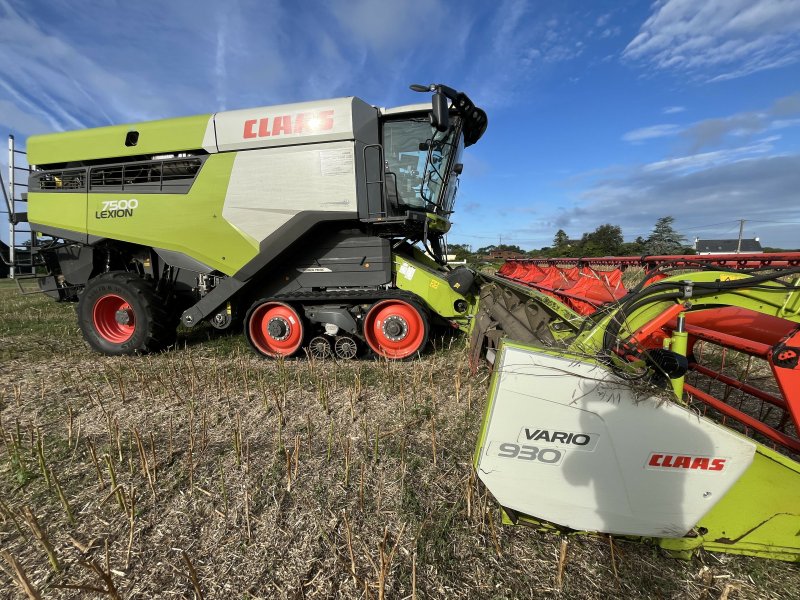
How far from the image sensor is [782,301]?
1725mm

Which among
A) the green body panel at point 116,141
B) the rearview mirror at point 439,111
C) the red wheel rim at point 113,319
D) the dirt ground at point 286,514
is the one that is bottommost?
the dirt ground at point 286,514

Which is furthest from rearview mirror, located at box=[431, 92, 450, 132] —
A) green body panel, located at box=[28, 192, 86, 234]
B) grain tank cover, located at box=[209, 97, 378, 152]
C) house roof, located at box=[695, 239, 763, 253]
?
house roof, located at box=[695, 239, 763, 253]

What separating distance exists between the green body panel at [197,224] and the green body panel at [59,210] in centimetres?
50

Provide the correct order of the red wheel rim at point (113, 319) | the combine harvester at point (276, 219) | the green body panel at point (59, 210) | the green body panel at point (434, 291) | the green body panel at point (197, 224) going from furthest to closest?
the green body panel at point (59, 210)
the red wheel rim at point (113, 319)
the green body panel at point (197, 224)
the green body panel at point (434, 291)
the combine harvester at point (276, 219)

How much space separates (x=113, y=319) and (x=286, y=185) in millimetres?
3184

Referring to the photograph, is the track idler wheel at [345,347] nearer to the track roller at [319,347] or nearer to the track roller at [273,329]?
the track roller at [319,347]

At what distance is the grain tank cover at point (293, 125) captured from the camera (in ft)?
13.8

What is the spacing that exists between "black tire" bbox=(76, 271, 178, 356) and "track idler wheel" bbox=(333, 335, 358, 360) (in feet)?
7.56

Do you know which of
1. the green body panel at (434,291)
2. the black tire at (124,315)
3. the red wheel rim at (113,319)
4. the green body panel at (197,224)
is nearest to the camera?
the green body panel at (434,291)

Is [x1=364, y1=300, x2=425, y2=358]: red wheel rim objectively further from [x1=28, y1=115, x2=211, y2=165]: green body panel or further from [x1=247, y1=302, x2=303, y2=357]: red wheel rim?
[x1=28, y1=115, x2=211, y2=165]: green body panel

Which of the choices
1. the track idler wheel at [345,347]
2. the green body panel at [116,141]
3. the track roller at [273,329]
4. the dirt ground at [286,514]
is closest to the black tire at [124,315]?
the track roller at [273,329]

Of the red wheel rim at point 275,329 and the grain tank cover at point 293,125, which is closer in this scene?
the grain tank cover at point 293,125

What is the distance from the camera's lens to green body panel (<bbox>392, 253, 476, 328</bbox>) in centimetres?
440

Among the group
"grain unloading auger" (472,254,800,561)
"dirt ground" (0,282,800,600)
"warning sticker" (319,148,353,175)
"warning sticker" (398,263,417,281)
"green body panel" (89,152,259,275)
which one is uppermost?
"warning sticker" (319,148,353,175)
